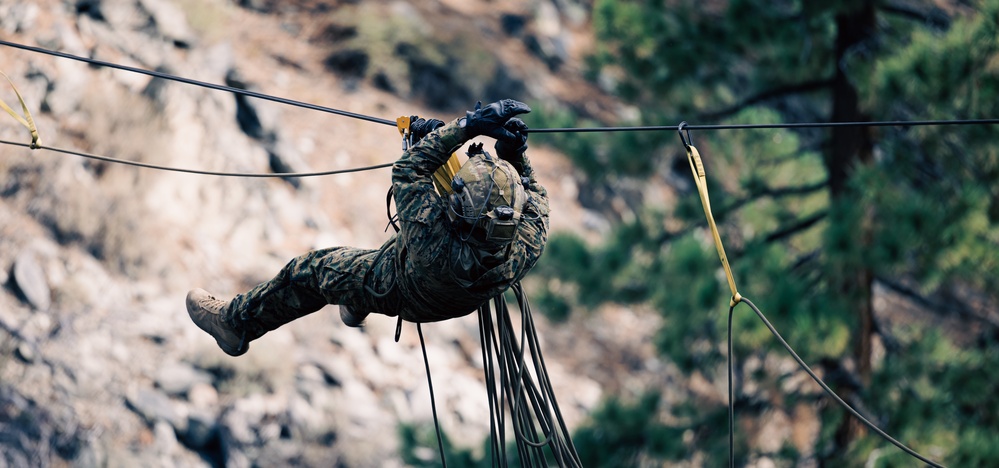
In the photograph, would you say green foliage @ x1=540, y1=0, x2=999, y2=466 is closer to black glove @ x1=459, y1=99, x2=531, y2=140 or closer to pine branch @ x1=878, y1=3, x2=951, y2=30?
pine branch @ x1=878, y1=3, x2=951, y2=30

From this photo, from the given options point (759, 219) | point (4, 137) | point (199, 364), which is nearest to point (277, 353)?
point (199, 364)

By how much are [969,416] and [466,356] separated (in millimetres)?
4801

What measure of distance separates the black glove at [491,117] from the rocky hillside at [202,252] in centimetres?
564

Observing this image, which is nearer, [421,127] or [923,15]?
[421,127]

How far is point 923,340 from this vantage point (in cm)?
852

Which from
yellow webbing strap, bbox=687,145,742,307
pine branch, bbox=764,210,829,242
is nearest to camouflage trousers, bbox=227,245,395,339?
yellow webbing strap, bbox=687,145,742,307

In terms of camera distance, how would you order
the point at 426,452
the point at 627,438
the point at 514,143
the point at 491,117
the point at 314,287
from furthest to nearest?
1. the point at 627,438
2. the point at 426,452
3. the point at 314,287
4. the point at 514,143
5. the point at 491,117

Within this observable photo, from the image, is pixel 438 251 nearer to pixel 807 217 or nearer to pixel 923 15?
pixel 807 217

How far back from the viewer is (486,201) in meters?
3.65

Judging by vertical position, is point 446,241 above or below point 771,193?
below

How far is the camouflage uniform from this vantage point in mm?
3797

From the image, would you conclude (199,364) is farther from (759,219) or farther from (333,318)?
(759,219)

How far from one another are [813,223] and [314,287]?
568 centimetres

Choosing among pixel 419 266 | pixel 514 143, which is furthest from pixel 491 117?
pixel 419 266
